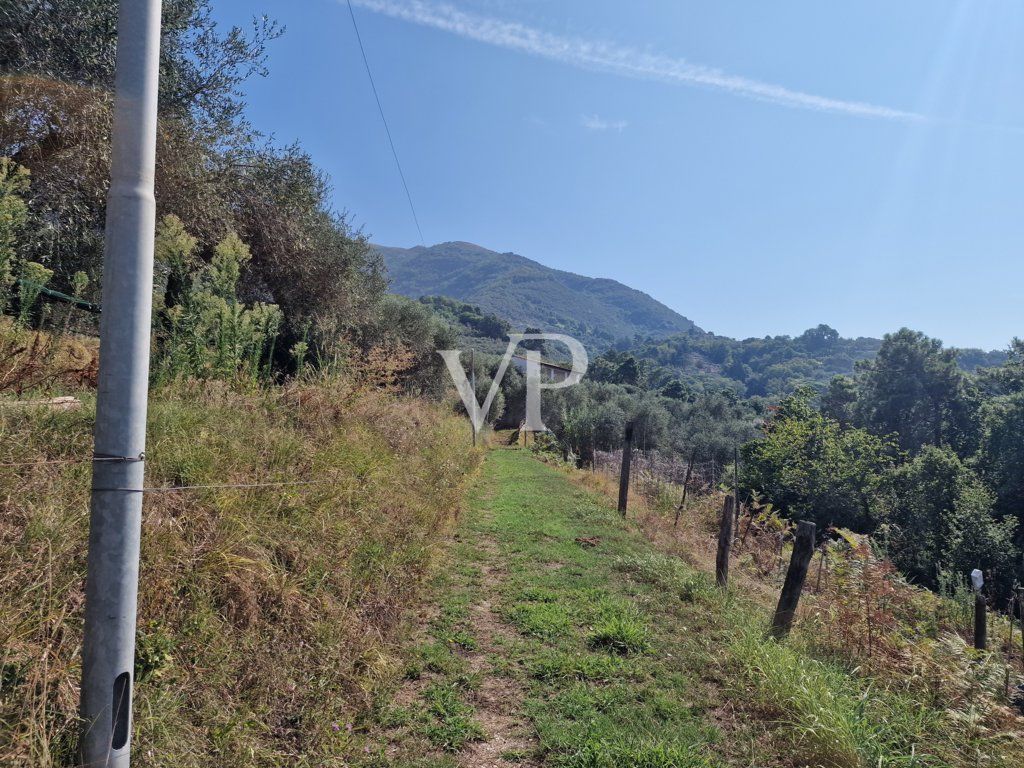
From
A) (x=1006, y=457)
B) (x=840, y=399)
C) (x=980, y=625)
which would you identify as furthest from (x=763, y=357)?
(x=980, y=625)

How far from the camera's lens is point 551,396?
4041 cm

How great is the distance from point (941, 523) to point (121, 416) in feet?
96.0

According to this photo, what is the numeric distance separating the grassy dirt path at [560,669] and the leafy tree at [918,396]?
49.4 metres

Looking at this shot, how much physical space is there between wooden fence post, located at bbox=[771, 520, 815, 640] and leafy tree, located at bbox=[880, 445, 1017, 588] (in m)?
15.4

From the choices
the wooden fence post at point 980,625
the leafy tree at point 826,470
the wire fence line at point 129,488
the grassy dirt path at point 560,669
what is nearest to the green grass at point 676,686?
the grassy dirt path at point 560,669

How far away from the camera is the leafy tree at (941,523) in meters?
18.8

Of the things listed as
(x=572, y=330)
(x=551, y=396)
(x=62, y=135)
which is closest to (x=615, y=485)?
(x=62, y=135)

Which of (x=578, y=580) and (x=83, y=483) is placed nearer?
(x=83, y=483)

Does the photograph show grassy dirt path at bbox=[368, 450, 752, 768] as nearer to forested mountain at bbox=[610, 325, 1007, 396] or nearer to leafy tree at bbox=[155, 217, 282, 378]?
leafy tree at bbox=[155, 217, 282, 378]

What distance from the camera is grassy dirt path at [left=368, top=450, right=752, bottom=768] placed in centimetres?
287

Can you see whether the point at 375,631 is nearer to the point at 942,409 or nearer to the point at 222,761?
the point at 222,761

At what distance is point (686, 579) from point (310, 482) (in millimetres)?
4496

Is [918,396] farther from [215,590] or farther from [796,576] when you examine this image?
[215,590]

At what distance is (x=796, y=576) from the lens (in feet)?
16.0
